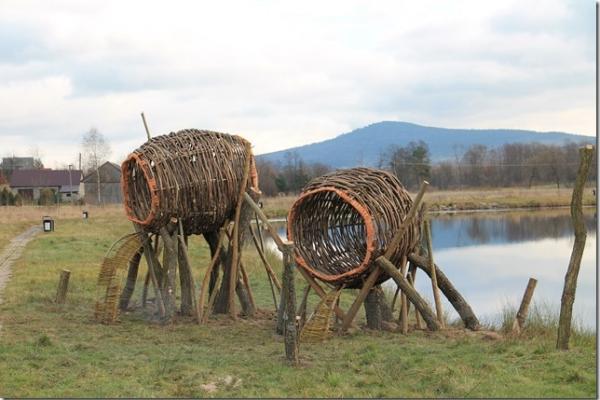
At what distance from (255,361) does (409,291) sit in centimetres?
270

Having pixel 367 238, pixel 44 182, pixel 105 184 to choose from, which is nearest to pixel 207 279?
pixel 367 238

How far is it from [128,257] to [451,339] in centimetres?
498

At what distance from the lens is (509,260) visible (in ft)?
76.6

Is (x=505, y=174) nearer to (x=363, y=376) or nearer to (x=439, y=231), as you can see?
(x=439, y=231)

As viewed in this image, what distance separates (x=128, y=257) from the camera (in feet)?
36.1

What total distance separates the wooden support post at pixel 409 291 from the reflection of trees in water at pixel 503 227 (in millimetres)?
19265

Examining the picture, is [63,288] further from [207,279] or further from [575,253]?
[575,253]

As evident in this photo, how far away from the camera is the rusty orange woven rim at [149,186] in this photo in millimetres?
10203

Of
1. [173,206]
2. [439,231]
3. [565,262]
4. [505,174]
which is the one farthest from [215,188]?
[505,174]

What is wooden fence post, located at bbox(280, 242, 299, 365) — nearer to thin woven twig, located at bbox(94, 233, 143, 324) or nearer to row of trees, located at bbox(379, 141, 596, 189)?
thin woven twig, located at bbox(94, 233, 143, 324)

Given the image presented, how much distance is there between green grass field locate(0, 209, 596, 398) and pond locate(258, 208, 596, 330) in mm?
4756

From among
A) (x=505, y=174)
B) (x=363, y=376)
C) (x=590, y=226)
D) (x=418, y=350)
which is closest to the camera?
(x=363, y=376)

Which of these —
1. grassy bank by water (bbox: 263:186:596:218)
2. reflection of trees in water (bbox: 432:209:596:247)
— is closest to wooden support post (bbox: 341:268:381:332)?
reflection of trees in water (bbox: 432:209:596:247)

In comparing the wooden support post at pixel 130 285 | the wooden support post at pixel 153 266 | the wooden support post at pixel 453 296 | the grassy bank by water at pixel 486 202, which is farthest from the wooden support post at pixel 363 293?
the grassy bank by water at pixel 486 202
